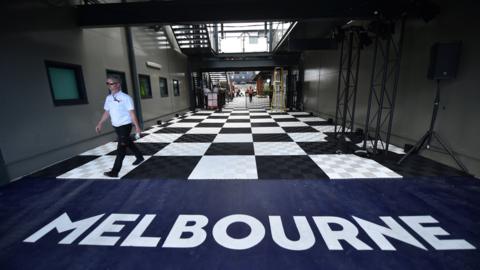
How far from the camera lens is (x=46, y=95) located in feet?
12.5

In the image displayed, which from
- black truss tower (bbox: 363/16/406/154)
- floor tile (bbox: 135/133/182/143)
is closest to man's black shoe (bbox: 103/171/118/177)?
floor tile (bbox: 135/133/182/143)

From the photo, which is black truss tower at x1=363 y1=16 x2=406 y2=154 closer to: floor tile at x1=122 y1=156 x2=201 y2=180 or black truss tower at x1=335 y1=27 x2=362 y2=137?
black truss tower at x1=335 y1=27 x2=362 y2=137

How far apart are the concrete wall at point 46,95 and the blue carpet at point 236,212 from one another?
0.76 m

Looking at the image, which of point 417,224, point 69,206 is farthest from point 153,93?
point 417,224

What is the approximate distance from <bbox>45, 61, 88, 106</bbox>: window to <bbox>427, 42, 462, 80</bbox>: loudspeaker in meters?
6.85

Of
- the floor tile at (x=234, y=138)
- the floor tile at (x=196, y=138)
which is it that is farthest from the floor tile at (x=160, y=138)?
the floor tile at (x=234, y=138)

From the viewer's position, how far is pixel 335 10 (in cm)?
413

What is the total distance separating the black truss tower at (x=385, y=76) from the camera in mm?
3519

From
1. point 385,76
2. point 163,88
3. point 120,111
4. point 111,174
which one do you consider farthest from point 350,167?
point 163,88

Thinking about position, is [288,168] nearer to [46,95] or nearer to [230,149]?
[230,149]

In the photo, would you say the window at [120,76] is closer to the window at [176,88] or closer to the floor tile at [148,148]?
the floor tile at [148,148]

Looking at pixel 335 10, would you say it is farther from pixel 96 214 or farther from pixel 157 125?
pixel 157 125

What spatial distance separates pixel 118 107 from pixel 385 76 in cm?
448

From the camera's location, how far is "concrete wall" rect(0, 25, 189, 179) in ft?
10.5
